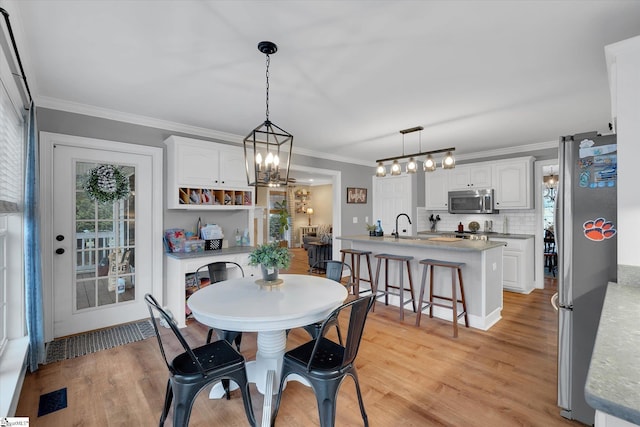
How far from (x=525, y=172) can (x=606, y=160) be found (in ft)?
11.3

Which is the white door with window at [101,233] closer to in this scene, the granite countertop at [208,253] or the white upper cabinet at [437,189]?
the granite countertop at [208,253]

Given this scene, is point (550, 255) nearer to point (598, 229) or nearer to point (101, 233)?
point (598, 229)

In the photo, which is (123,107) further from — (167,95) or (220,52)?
(220,52)

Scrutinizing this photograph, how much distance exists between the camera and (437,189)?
5.99 m

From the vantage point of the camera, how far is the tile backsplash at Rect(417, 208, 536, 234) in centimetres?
510

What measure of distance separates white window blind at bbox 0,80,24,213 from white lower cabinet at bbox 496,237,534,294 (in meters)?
5.75

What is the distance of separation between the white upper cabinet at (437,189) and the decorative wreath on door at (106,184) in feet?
16.9

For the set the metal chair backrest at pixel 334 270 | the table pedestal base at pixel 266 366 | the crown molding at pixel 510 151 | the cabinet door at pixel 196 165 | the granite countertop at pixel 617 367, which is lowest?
→ the table pedestal base at pixel 266 366

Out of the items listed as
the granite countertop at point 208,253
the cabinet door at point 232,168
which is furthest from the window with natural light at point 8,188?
A: the cabinet door at point 232,168

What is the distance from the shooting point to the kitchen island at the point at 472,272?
3.31 meters

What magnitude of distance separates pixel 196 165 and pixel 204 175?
15 cm

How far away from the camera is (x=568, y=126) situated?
149 inches

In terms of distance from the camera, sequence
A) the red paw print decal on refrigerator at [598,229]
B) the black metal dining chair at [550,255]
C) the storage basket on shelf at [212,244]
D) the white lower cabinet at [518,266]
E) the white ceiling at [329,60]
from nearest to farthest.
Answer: the white ceiling at [329,60]
the red paw print decal on refrigerator at [598,229]
the storage basket on shelf at [212,244]
the white lower cabinet at [518,266]
the black metal dining chair at [550,255]

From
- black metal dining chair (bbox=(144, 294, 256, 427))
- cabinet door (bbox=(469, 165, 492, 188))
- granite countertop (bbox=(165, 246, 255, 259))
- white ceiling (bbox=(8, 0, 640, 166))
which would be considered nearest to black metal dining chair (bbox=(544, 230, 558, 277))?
cabinet door (bbox=(469, 165, 492, 188))
